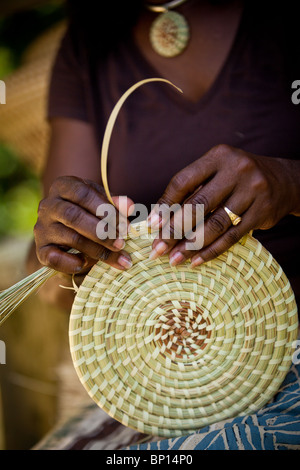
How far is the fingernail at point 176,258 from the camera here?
0.76 m

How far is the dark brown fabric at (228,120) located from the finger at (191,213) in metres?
0.35

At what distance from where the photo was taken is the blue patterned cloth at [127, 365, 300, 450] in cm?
74

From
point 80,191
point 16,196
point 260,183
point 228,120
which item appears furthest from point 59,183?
point 16,196

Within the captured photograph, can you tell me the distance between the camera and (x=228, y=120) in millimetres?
1090

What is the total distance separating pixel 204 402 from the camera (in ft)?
2.76

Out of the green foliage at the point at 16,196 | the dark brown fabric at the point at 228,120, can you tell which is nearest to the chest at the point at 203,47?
the dark brown fabric at the point at 228,120

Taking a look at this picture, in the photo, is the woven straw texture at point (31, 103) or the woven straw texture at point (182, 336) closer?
the woven straw texture at point (182, 336)

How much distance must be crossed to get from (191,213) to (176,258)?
0.28 ft

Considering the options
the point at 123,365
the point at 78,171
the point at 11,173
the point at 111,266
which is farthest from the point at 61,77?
the point at 11,173

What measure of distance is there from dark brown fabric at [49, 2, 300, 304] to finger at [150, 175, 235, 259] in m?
0.35

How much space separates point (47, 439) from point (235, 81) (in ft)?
3.58

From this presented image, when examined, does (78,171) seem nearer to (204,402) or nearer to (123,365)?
(123,365)

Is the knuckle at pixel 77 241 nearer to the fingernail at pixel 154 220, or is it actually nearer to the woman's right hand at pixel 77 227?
the woman's right hand at pixel 77 227

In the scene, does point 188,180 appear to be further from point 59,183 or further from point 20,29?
point 20,29
